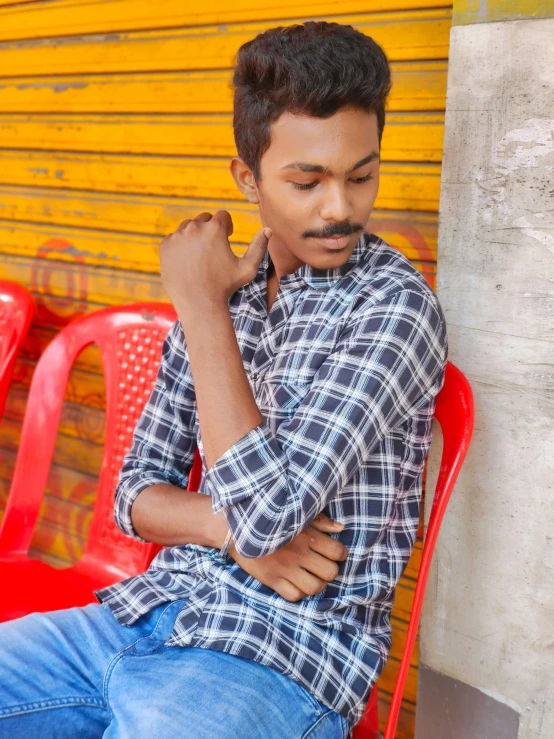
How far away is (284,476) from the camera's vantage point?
1484mm

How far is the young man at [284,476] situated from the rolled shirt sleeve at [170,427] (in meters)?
0.15

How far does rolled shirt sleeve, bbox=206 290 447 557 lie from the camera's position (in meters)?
1.47

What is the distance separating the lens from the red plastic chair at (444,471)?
1.70 metres

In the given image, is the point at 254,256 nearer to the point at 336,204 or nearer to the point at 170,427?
the point at 336,204

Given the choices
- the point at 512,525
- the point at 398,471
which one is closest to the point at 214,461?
the point at 398,471

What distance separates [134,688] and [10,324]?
6.59ft

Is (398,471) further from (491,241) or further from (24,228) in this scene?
(24,228)

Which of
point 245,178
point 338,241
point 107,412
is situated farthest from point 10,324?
point 338,241

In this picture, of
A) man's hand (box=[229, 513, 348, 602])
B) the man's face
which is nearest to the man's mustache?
the man's face

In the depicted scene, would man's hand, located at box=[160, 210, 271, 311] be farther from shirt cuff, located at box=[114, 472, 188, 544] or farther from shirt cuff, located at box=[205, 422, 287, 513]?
shirt cuff, located at box=[114, 472, 188, 544]

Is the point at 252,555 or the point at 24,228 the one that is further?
the point at 24,228

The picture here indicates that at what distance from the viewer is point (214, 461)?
1.55 metres

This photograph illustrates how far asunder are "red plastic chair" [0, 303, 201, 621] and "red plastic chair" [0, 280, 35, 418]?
0.21m

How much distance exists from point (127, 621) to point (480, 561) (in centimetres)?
99
